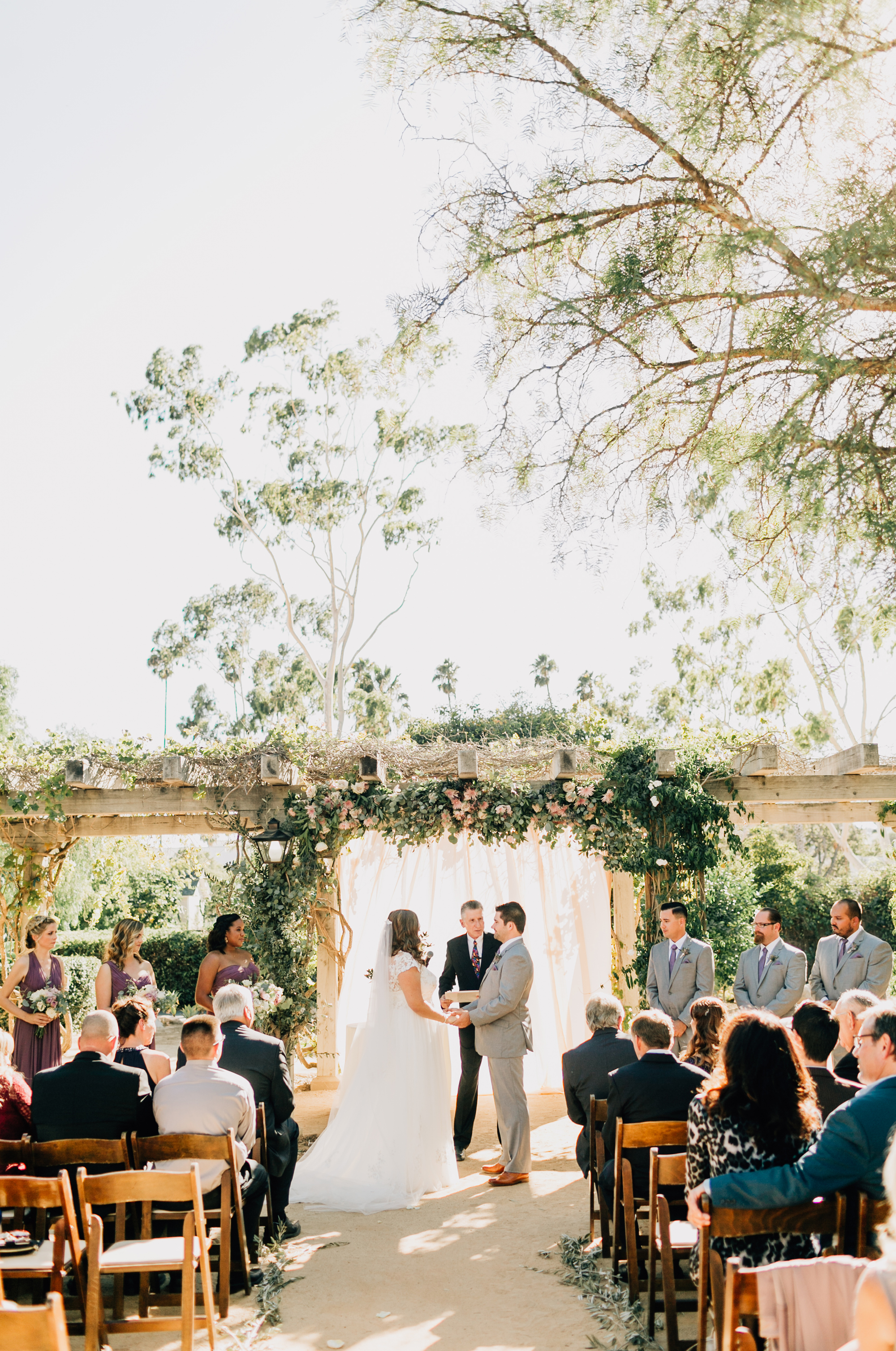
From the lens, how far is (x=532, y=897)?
8.17 m

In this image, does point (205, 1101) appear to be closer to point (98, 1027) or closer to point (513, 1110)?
point (98, 1027)

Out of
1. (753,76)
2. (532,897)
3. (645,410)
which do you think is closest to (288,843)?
(532,897)

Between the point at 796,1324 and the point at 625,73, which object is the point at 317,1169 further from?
the point at 625,73

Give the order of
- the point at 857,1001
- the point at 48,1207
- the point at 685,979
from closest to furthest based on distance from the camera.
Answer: the point at 48,1207 → the point at 857,1001 → the point at 685,979

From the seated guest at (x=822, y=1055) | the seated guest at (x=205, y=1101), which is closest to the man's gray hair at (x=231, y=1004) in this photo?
the seated guest at (x=205, y=1101)

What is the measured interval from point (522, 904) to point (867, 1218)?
17.5 ft

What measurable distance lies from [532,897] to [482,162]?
545 centimetres

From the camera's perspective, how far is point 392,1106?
5.34 meters

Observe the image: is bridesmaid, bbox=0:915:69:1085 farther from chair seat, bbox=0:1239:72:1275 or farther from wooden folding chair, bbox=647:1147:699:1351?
wooden folding chair, bbox=647:1147:699:1351

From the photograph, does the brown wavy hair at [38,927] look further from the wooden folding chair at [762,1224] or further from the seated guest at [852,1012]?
the wooden folding chair at [762,1224]

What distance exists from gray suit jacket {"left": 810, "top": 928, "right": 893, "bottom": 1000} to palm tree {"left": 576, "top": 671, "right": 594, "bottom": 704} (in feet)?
70.6

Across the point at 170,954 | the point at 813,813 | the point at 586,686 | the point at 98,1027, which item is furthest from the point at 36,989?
the point at 586,686

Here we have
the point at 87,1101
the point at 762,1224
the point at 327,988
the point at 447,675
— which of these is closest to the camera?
the point at 762,1224

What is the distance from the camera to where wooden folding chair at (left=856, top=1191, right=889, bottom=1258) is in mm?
→ 2666
